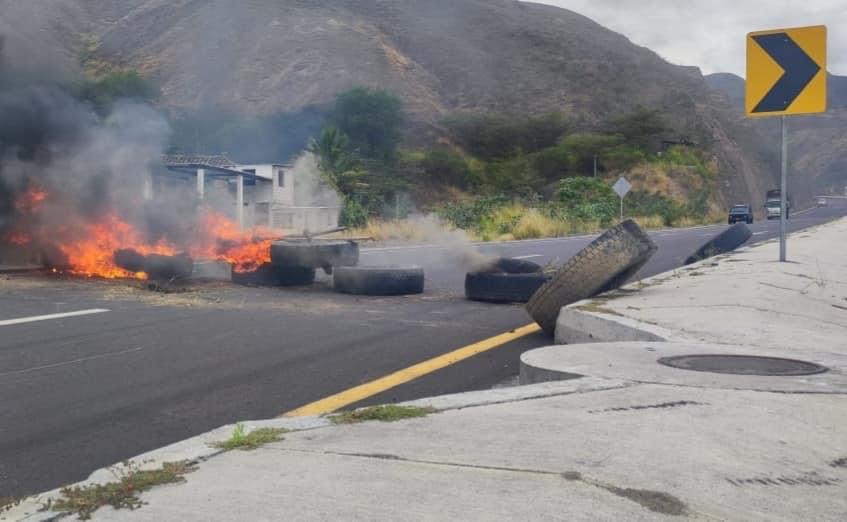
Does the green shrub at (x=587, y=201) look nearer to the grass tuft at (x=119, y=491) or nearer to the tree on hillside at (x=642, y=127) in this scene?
the tree on hillside at (x=642, y=127)

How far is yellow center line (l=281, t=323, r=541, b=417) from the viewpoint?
538cm

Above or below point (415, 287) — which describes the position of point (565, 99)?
above

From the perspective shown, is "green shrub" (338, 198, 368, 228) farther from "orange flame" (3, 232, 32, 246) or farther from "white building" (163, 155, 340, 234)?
"orange flame" (3, 232, 32, 246)

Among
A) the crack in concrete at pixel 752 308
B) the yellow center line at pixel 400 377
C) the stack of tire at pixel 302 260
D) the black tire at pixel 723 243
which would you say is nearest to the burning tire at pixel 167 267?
the stack of tire at pixel 302 260

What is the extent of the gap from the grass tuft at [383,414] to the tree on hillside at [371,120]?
186 feet

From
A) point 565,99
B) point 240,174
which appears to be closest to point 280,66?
point 565,99

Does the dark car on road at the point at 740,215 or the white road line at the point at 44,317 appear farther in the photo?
the dark car on road at the point at 740,215

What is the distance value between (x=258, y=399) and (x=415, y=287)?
619 cm

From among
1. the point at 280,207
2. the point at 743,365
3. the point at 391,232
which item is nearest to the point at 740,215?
the point at 280,207

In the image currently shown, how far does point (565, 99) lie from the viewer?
300 ft

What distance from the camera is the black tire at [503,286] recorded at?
10836mm

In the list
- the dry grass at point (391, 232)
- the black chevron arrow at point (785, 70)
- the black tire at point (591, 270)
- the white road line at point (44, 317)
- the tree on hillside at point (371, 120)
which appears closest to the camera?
the black tire at point (591, 270)

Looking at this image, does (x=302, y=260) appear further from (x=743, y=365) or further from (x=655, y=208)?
(x=655, y=208)

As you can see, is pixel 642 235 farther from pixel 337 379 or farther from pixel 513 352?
pixel 337 379
